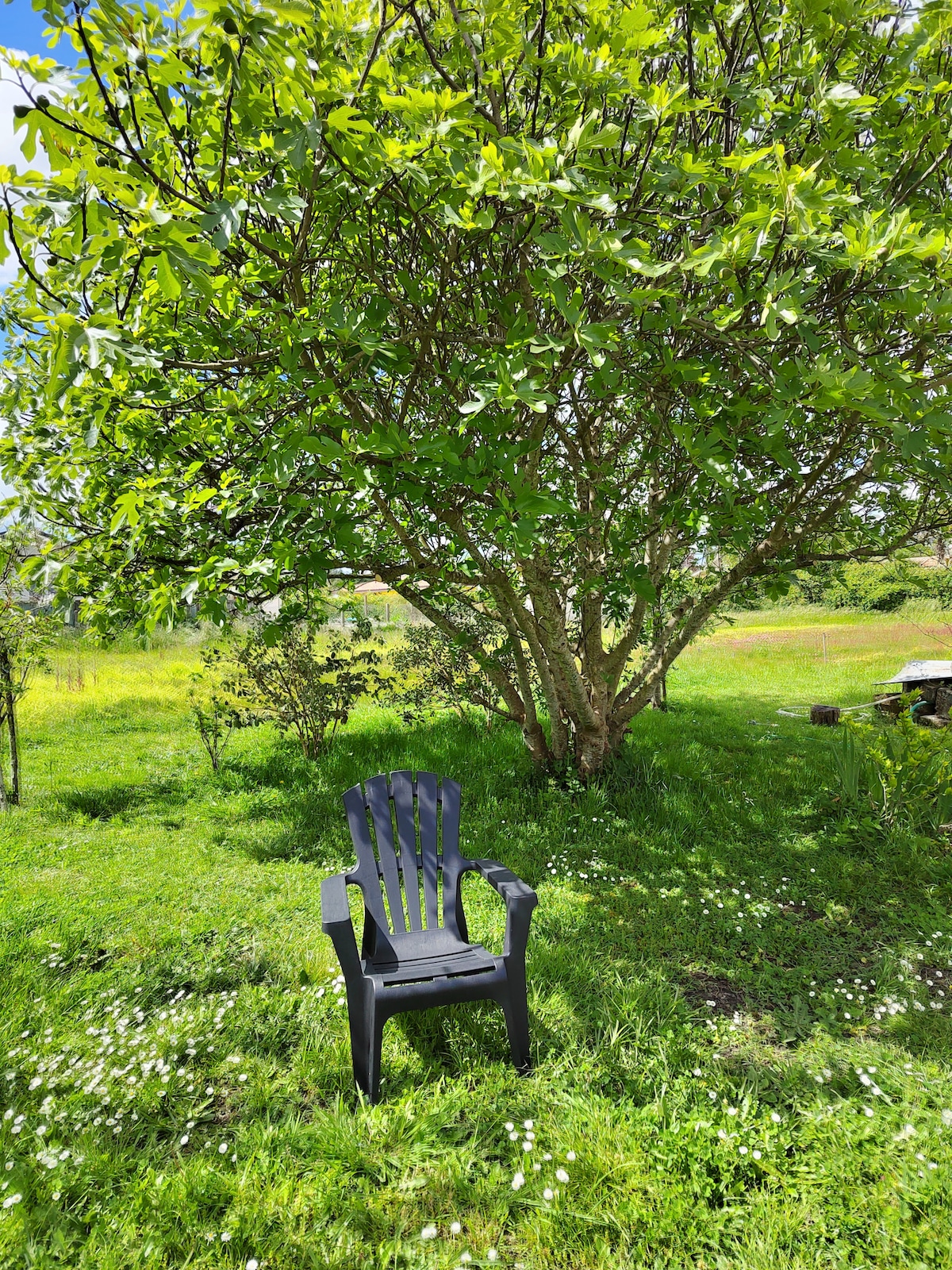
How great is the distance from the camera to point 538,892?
3.79 meters

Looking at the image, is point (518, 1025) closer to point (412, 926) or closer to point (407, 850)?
point (412, 926)

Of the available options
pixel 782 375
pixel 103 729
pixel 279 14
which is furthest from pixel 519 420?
pixel 103 729

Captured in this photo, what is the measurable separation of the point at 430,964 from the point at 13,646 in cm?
491

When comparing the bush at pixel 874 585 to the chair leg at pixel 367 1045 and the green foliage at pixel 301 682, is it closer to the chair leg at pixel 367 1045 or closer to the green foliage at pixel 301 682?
the chair leg at pixel 367 1045

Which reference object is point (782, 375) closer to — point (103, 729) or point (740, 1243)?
point (740, 1243)

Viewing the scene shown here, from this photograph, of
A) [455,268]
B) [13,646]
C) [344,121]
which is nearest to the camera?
[344,121]

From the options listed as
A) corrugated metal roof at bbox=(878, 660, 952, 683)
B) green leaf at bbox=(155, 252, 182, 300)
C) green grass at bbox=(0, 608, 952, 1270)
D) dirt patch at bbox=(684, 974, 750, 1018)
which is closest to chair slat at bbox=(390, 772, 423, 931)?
green grass at bbox=(0, 608, 952, 1270)

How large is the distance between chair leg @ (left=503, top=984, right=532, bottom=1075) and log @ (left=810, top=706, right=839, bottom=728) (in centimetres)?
698

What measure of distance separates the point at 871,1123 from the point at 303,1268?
1817 millimetres

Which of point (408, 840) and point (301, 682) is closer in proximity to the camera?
point (408, 840)

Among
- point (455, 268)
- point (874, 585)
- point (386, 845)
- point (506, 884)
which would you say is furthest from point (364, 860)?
point (874, 585)

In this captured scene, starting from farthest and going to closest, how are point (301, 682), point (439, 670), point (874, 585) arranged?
1. point (874, 585)
2. point (439, 670)
3. point (301, 682)

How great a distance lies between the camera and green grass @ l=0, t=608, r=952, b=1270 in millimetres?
1781

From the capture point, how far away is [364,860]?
2.72 meters
